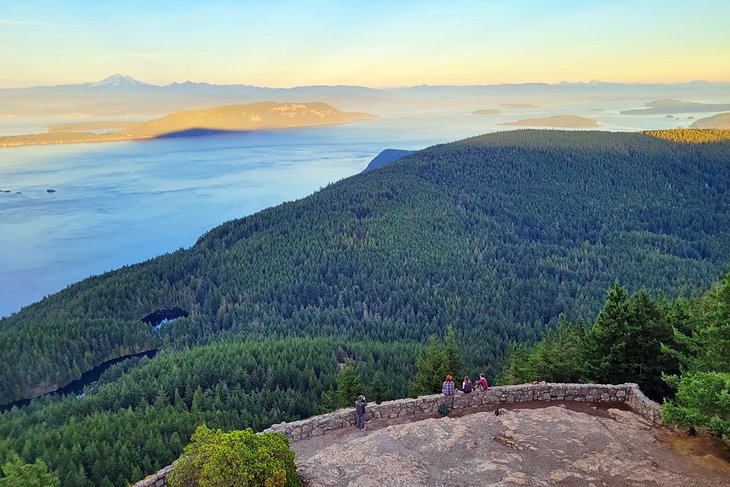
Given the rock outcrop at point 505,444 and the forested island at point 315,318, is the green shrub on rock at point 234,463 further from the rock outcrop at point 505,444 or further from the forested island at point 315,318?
the forested island at point 315,318

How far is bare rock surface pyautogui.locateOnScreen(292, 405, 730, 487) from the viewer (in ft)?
67.1

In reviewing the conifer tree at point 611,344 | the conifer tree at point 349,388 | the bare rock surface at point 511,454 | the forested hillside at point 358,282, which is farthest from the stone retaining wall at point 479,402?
the forested hillside at point 358,282

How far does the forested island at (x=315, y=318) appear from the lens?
5000cm

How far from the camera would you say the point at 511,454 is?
2233 cm

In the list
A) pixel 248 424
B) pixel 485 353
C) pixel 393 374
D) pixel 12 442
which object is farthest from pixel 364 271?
pixel 12 442

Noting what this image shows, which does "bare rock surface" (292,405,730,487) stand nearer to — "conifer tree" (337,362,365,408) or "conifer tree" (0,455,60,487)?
"conifer tree" (0,455,60,487)

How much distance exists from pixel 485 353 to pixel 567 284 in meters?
63.8

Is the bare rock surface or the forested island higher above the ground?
the bare rock surface

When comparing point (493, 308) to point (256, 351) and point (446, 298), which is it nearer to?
point (446, 298)

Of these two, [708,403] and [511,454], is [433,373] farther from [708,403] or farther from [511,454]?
[708,403]

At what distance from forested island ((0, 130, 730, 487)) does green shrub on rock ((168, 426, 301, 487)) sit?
21.3 metres

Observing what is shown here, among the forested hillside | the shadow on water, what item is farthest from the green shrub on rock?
the shadow on water

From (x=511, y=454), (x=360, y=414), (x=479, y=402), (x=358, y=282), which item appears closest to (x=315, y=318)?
(x=358, y=282)

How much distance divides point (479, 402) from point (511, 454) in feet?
16.9
